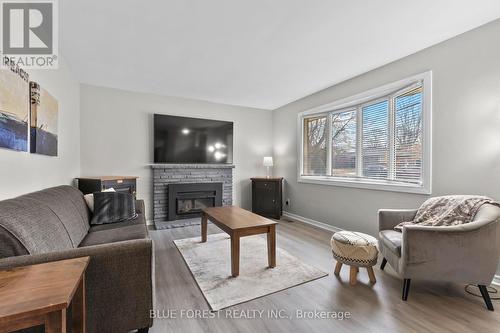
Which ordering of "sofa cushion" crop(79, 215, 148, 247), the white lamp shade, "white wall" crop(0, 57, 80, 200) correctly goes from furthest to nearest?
1. the white lamp shade
2. "sofa cushion" crop(79, 215, 148, 247)
3. "white wall" crop(0, 57, 80, 200)

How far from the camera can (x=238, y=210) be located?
304 centimetres

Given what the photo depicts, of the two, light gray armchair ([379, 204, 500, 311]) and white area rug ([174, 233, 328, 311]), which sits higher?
light gray armchair ([379, 204, 500, 311])

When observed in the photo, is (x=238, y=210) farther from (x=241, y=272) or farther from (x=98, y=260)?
(x=98, y=260)

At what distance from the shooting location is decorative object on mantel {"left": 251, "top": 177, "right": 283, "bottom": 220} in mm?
4516

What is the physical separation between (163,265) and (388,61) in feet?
12.3

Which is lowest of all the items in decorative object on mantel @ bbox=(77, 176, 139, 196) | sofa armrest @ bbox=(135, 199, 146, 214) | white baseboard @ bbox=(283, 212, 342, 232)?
white baseboard @ bbox=(283, 212, 342, 232)

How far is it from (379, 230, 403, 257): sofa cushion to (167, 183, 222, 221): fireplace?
120 inches

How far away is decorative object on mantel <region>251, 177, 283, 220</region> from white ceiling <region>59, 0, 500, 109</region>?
202 centimetres

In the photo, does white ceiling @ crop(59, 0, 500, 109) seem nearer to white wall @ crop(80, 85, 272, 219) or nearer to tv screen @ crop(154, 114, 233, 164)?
white wall @ crop(80, 85, 272, 219)

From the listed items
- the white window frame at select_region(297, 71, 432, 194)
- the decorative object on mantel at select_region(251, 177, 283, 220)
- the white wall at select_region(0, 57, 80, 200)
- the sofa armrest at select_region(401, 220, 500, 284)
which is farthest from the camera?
the decorative object on mantel at select_region(251, 177, 283, 220)

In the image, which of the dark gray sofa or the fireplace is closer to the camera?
the dark gray sofa

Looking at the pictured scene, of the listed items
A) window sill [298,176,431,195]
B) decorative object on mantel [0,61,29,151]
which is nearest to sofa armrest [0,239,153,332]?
decorative object on mantel [0,61,29,151]

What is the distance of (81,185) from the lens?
3.14 m

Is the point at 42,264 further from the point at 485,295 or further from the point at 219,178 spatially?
the point at 219,178
